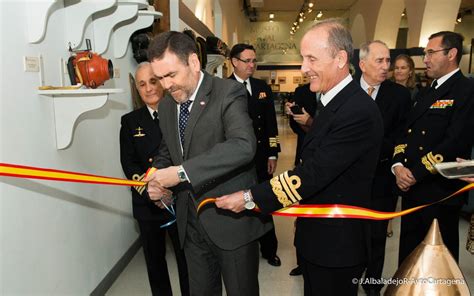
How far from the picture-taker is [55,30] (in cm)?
235

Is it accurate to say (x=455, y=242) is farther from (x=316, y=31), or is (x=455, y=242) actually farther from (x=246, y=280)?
(x=316, y=31)

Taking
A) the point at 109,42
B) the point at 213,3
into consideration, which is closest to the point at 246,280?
the point at 109,42

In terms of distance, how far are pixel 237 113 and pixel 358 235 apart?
2.44ft

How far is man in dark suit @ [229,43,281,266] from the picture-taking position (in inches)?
143

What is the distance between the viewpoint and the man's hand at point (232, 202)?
5.37ft

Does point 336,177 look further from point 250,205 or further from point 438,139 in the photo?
point 438,139

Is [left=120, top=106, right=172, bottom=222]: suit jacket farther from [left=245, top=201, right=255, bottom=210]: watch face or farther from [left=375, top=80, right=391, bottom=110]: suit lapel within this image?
[left=375, top=80, right=391, bottom=110]: suit lapel

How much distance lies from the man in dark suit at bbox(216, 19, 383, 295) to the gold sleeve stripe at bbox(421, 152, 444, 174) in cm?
102

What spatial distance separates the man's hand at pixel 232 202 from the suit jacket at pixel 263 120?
2.05 metres

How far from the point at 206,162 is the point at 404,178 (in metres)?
1.62

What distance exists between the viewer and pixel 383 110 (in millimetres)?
2812

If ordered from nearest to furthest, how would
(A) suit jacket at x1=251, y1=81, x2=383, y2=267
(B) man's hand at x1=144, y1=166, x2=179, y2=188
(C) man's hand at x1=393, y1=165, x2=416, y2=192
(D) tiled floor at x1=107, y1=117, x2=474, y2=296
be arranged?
(A) suit jacket at x1=251, y1=81, x2=383, y2=267 → (B) man's hand at x1=144, y1=166, x2=179, y2=188 → (C) man's hand at x1=393, y1=165, x2=416, y2=192 → (D) tiled floor at x1=107, y1=117, x2=474, y2=296

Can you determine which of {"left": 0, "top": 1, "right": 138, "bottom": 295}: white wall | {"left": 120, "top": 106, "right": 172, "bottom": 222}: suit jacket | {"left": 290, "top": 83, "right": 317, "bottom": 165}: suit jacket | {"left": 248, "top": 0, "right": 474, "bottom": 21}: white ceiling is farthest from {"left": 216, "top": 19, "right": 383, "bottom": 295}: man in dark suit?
{"left": 248, "top": 0, "right": 474, "bottom": 21}: white ceiling

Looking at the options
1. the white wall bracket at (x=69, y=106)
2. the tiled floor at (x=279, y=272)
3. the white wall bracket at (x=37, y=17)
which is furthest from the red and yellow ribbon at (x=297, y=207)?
the tiled floor at (x=279, y=272)
